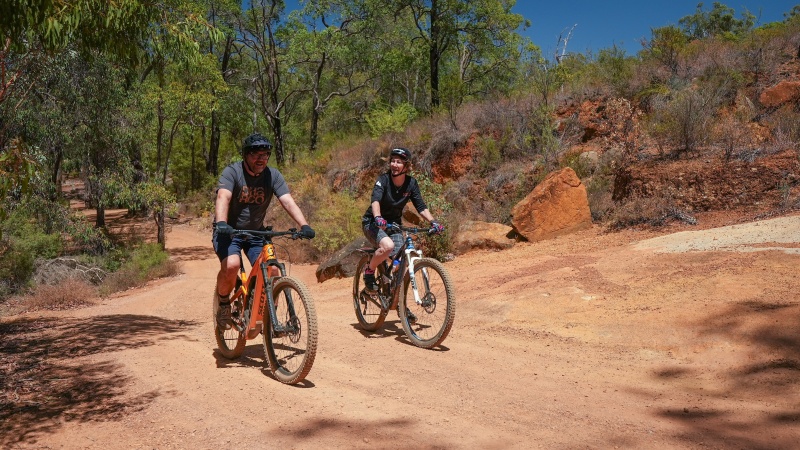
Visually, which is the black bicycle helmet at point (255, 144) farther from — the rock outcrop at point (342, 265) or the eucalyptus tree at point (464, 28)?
the eucalyptus tree at point (464, 28)

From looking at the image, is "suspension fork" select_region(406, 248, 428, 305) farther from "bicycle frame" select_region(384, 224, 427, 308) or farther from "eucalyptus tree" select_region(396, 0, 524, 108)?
"eucalyptus tree" select_region(396, 0, 524, 108)

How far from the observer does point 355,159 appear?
942 inches

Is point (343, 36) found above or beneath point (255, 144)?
above

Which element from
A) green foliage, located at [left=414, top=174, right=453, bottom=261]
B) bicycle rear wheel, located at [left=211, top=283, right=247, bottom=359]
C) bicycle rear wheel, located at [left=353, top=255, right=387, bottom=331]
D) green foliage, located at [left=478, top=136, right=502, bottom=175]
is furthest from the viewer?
green foliage, located at [left=478, top=136, right=502, bottom=175]

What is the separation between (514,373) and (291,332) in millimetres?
2147

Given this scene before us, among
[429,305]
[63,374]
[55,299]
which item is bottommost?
A: [55,299]

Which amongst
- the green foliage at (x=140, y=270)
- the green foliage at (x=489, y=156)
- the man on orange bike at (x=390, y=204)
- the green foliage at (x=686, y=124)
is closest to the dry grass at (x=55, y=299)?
the green foliage at (x=140, y=270)

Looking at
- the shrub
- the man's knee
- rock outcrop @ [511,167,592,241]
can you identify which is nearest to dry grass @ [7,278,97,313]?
the shrub

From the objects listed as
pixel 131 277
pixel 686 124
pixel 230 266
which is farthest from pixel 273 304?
pixel 131 277

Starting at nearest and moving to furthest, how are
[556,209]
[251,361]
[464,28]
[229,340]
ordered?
[251,361] → [229,340] → [556,209] → [464,28]

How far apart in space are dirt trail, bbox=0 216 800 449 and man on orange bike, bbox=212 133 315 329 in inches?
41.1

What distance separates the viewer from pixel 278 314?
18.3ft

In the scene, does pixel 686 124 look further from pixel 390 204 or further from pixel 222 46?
pixel 222 46

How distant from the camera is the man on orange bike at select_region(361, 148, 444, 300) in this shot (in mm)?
7445
